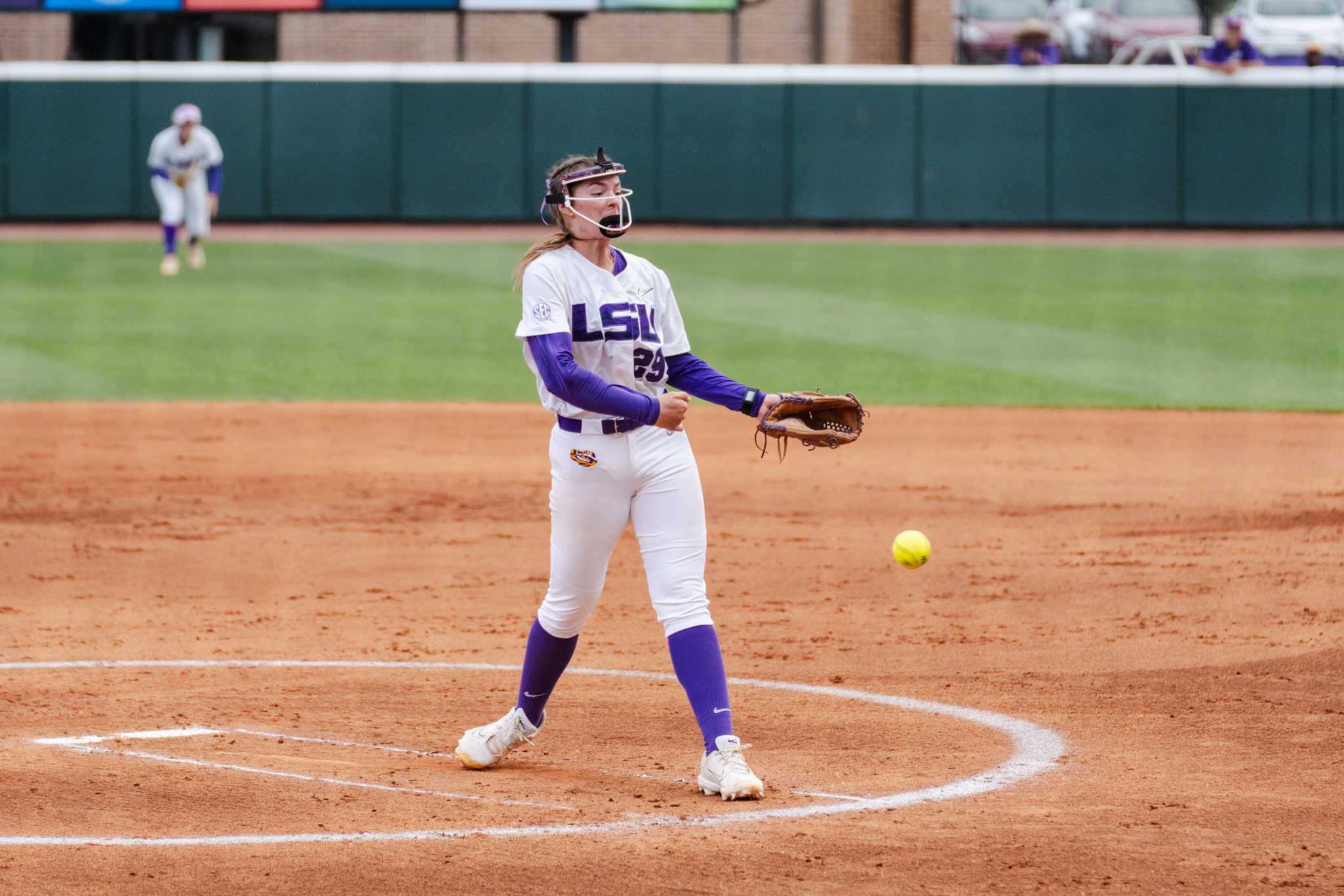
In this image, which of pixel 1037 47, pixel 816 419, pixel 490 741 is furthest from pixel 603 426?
pixel 1037 47

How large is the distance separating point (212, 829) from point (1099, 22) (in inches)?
1146

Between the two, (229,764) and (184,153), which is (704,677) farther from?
(184,153)

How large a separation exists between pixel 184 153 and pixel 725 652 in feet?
55.7

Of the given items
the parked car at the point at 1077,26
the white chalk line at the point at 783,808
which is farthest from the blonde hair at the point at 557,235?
the parked car at the point at 1077,26

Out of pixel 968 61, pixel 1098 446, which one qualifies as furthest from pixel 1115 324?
pixel 968 61

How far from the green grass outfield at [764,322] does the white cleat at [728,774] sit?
992cm

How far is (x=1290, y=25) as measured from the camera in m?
30.4

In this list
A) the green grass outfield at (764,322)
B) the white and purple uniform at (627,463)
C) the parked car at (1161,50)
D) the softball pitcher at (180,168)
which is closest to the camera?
the white and purple uniform at (627,463)

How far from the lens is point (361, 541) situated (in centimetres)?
983

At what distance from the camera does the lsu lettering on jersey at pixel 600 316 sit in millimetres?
5332

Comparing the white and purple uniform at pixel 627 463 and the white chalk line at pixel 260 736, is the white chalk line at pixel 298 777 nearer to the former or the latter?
the white chalk line at pixel 260 736

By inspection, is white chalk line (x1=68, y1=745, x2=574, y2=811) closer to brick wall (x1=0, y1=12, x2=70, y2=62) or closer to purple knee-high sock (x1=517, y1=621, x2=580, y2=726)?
purple knee-high sock (x1=517, y1=621, x2=580, y2=726)

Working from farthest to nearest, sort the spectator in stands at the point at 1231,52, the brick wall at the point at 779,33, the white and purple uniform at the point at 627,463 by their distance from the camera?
the brick wall at the point at 779,33
the spectator in stands at the point at 1231,52
the white and purple uniform at the point at 627,463

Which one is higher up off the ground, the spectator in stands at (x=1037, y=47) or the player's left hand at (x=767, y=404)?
the spectator in stands at (x=1037, y=47)
